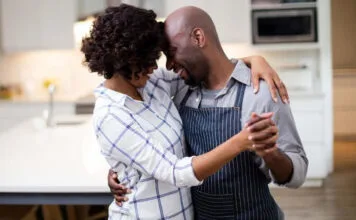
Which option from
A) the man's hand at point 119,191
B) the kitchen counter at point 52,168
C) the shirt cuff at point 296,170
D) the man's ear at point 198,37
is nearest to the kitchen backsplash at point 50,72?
the kitchen counter at point 52,168

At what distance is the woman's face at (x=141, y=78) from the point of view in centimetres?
162

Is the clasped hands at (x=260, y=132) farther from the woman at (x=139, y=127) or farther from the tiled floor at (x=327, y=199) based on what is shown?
the tiled floor at (x=327, y=199)

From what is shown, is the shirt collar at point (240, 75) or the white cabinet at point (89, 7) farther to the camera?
the white cabinet at point (89, 7)

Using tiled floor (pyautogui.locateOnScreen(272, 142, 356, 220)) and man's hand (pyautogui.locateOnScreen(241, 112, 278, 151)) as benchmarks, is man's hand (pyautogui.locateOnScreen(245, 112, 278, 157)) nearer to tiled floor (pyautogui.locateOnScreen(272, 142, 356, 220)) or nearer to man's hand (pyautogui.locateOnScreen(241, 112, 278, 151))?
man's hand (pyautogui.locateOnScreen(241, 112, 278, 151))

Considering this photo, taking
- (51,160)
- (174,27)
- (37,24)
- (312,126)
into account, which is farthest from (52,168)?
(37,24)

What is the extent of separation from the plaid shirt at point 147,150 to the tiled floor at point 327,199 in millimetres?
3012

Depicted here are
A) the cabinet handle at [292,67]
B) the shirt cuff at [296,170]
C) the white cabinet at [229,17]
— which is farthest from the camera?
the cabinet handle at [292,67]

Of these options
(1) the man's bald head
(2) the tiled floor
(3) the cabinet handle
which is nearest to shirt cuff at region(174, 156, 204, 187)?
(1) the man's bald head

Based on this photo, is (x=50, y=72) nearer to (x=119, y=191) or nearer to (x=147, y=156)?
(x=119, y=191)

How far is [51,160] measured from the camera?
294 cm

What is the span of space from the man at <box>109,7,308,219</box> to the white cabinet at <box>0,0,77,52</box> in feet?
13.5

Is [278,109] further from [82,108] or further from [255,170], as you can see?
[82,108]

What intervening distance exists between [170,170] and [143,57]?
1.03 feet

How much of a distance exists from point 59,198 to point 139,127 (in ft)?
3.52
